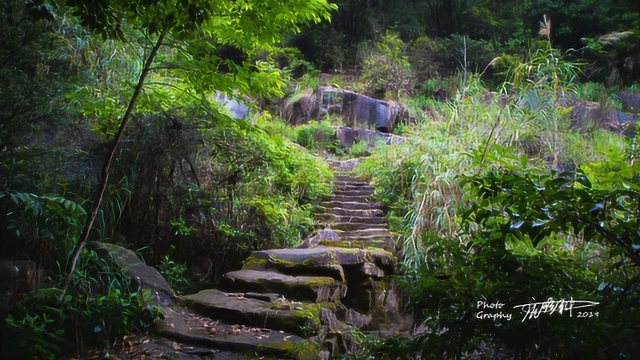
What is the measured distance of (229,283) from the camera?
4480 mm

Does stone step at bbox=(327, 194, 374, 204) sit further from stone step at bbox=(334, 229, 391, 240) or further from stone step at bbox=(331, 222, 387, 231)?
stone step at bbox=(334, 229, 391, 240)

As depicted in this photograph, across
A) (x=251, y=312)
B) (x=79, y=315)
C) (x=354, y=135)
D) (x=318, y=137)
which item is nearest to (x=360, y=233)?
(x=251, y=312)

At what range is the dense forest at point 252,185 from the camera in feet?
5.53

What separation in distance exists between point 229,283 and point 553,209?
3.51 meters

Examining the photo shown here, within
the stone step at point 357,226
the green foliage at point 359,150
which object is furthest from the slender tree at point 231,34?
the green foliage at point 359,150

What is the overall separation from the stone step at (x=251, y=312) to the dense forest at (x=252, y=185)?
49 cm

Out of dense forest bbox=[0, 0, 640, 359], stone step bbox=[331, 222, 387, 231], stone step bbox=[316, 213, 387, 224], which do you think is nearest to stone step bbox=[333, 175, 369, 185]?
dense forest bbox=[0, 0, 640, 359]

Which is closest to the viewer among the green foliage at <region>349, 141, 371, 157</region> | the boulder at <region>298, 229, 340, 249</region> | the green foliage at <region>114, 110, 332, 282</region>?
the green foliage at <region>114, 110, 332, 282</region>

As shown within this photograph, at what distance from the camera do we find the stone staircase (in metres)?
3.44

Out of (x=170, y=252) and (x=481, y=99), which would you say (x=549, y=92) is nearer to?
(x=481, y=99)

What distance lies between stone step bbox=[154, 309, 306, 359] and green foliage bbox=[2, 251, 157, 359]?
0.22 metres

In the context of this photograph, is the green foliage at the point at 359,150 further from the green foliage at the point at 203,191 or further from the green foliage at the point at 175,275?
the green foliage at the point at 175,275

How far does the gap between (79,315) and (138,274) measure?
65 centimetres

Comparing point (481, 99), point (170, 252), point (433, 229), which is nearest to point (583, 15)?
point (481, 99)
